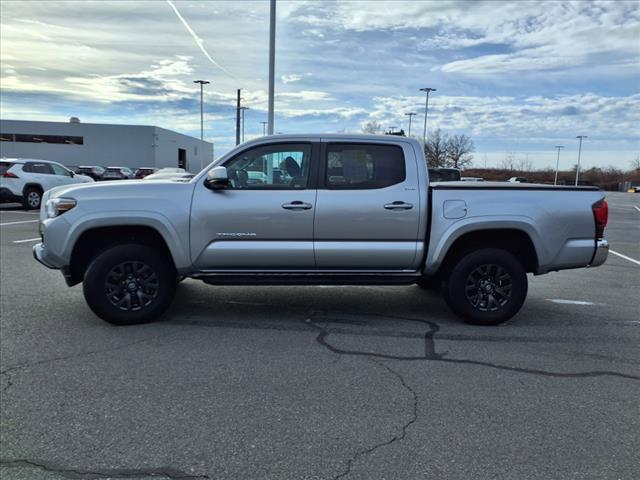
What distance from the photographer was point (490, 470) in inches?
110

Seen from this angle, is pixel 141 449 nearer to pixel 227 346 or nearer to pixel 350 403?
pixel 350 403

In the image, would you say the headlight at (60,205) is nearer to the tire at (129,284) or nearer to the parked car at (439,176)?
the tire at (129,284)

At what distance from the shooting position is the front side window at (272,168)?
519 centimetres

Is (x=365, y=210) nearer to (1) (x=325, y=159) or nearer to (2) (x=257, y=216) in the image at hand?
(1) (x=325, y=159)

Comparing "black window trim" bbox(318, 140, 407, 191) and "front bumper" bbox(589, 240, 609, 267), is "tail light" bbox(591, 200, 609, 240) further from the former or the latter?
"black window trim" bbox(318, 140, 407, 191)

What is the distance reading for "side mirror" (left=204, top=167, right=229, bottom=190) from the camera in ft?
16.0

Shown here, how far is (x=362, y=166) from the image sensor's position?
530 cm

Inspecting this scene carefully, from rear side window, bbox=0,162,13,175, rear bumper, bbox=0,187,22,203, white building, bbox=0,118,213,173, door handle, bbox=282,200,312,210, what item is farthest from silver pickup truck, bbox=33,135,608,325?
white building, bbox=0,118,213,173

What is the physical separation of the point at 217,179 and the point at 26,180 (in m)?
15.8

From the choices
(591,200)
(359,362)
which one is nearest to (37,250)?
(359,362)

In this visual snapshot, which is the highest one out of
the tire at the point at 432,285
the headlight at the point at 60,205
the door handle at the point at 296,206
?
the door handle at the point at 296,206

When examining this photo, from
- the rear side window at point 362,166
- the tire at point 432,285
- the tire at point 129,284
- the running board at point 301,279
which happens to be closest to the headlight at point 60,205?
the tire at point 129,284

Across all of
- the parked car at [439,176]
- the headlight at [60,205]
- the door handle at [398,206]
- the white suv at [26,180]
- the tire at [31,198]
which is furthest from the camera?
the tire at [31,198]

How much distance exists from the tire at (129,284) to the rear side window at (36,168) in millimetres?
14985
